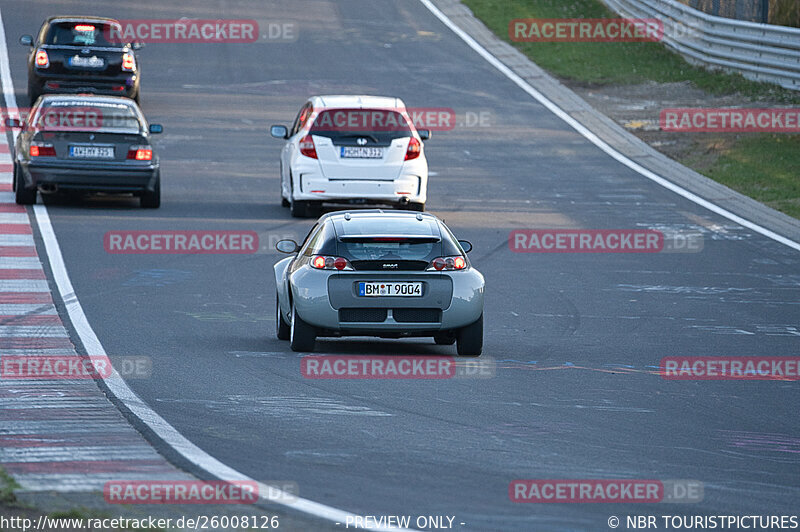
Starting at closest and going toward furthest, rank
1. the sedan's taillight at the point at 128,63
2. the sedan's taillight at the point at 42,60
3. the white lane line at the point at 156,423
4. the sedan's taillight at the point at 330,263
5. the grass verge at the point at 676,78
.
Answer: the white lane line at the point at 156,423, the sedan's taillight at the point at 330,263, the grass verge at the point at 676,78, the sedan's taillight at the point at 42,60, the sedan's taillight at the point at 128,63

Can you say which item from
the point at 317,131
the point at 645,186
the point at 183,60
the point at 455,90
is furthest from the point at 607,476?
the point at 183,60

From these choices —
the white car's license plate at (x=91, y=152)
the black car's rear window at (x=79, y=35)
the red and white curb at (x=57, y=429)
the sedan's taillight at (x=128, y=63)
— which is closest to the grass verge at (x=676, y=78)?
the white car's license plate at (x=91, y=152)

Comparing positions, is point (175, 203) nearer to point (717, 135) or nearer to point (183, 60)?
point (717, 135)

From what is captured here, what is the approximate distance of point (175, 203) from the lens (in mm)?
21906

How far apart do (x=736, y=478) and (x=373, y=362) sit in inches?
165

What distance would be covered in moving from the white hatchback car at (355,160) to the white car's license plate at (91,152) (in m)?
2.53

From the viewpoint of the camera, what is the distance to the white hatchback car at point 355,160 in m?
20.8

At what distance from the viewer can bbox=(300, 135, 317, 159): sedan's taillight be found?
822 inches

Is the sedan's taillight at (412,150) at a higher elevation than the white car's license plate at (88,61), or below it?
below

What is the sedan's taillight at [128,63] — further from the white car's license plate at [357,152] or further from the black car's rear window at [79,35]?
the white car's license plate at [357,152]

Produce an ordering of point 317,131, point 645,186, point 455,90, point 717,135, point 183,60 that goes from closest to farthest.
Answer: point 317,131 < point 645,186 < point 717,135 < point 455,90 < point 183,60

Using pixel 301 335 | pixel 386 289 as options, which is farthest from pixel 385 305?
pixel 301 335

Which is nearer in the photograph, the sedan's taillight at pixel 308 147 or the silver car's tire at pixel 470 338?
the silver car's tire at pixel 470 338

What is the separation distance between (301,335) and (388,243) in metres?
1.02
